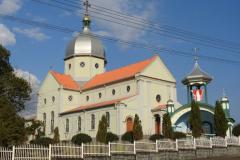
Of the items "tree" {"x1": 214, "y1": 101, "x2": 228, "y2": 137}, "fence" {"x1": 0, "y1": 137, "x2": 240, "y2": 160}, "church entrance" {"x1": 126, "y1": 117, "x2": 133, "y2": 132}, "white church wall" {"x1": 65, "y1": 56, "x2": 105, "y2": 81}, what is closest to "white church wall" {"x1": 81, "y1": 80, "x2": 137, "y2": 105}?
"white church wall" {"x1": 65, "y1": 56, "x2": 105, "y2": 81}

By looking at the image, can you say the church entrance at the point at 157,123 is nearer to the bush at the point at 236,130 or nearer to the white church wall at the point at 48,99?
the bush at the point at 236,130

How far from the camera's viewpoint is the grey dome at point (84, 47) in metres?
58.0

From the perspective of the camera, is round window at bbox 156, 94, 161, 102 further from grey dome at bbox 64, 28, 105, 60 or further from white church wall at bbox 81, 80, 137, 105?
grey dome at bbox 64, 28, 105, 60

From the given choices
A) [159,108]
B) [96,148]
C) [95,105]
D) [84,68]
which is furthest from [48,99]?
[96,148]

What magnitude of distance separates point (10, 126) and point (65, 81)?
97.4ft

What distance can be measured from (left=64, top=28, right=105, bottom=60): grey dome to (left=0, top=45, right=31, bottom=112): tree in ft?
84.1

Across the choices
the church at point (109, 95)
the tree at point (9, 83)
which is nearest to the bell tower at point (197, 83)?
the church at point (109, 95)

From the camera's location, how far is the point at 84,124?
49.6m

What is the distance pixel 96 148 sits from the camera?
22891mm

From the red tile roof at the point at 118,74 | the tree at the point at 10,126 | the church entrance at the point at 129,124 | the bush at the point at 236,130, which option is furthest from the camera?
the red tile roof at the point at 118,74

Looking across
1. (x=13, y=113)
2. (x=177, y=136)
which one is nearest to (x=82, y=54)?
(x=177, y=136)

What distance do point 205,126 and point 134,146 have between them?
17725 mm

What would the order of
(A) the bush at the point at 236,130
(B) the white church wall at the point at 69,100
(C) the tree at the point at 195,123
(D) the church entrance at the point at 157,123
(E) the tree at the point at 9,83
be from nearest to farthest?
(E) the tree at the point at 9,83 → (C) the tree at the point at 195,123 → (A) the bush at the point at 236,130 → (D) the church entrance at the point at 157,123 → (B) the white church wall at the point at 69,100

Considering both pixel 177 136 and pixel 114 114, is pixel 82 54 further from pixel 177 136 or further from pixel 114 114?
pixel 177 136
